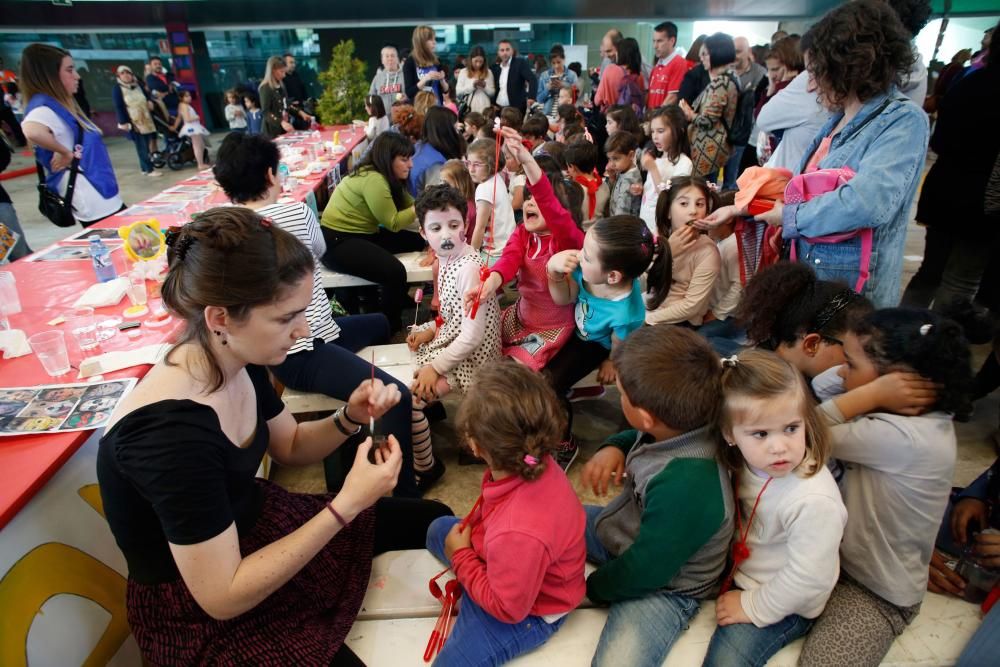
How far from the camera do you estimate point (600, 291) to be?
2289 mm

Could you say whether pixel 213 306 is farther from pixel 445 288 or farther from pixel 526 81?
pixel 526 81

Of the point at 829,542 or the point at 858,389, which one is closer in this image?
the point at 829,542

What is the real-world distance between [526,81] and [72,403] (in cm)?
668

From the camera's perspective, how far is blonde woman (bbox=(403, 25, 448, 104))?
6.93m

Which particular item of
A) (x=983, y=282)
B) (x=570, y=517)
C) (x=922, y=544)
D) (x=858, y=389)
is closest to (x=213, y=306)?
(x=570, y=517)

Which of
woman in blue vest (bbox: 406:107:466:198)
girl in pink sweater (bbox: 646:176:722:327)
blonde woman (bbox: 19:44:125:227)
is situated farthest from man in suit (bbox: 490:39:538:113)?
girl in pink sweater (bbox: 646:176:722:327)

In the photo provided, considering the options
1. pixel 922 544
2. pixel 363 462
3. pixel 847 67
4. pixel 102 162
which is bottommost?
pixel 922 544

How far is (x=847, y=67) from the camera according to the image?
1865 mm

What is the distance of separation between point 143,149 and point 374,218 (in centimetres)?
774

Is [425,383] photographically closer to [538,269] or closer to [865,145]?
[538,269]

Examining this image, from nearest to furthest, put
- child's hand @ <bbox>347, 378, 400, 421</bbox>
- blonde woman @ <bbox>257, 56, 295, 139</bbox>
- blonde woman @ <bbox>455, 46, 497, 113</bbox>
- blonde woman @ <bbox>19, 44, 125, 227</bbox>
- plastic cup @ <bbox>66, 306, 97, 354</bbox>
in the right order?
1. child's hand @ <bbox>347, 378, 400, 421</bbox>
2. plastic cup @ <bbox>66, 306, 97, 354</bbox>
3. blonde woman @ <bbox>19, 44, 125, 227</bbox>
4. blonde woman @ <bbox>455, 46, 497, 113</bbox>
5. blonde woman @ <bbox>257, 56, 295, 139</bbox>

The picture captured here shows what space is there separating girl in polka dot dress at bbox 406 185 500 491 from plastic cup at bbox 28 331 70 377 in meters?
1.18

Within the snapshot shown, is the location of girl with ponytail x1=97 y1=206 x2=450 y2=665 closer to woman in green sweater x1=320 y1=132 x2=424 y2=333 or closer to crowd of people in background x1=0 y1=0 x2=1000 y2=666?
crowd of people in background x1=0 y1=0 x2=1000 y2=666

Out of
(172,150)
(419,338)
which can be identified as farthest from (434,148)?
(172,150)
